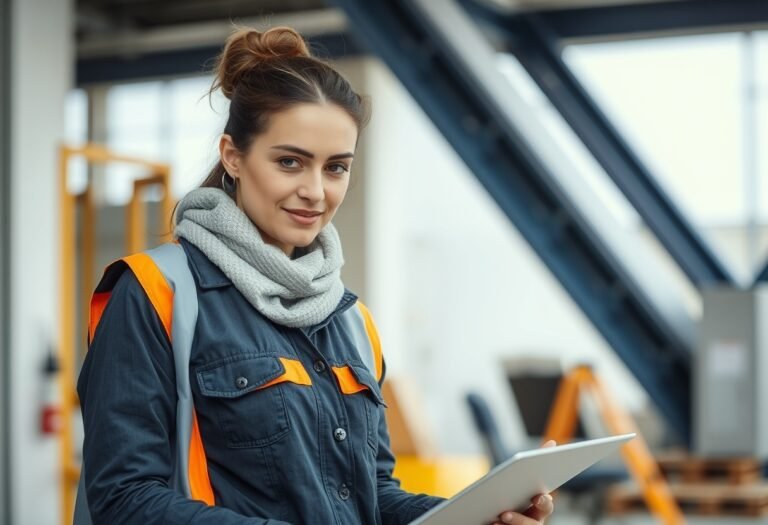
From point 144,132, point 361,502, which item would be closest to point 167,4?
point 144,132

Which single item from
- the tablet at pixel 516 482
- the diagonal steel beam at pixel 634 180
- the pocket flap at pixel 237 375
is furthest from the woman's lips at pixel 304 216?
the diagonal steel beam at pixel 634 180

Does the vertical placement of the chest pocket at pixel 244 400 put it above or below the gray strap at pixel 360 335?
below

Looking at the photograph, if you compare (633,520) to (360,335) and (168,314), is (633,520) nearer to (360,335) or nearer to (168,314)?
(360,335)

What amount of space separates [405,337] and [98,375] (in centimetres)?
1127

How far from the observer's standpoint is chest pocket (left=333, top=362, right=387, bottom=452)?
171 centimetres

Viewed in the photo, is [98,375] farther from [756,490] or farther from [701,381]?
[756,490]

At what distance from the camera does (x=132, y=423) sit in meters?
1.51

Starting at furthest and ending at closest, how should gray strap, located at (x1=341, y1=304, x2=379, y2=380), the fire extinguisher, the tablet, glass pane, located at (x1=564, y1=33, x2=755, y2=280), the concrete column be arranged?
1. glass pane, located at (x1=564, y1=33, x2=755, y2=280)
2. the fire extinguisher
3. the concrete column
4. gray strap, located at (x1=341, y1=304, x2=379, y2=380)
5. the tablet

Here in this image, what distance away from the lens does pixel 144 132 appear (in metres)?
13.4

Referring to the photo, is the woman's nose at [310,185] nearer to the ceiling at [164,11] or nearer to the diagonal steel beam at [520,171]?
the diagonal steel beam at [520,171]

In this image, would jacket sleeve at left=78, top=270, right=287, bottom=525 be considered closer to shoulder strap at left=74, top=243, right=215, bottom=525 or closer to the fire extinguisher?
shoulder strap at left=74, top=243, right=215, bottom=525

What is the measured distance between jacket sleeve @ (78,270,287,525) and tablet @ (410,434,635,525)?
0.78 feet

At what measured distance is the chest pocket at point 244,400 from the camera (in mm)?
1572

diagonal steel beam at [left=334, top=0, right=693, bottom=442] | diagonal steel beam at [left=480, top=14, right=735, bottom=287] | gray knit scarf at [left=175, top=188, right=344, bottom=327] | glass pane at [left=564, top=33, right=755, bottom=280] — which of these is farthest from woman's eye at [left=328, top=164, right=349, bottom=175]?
glass pane at [left=564, top=33, right=755, bottom=280]
